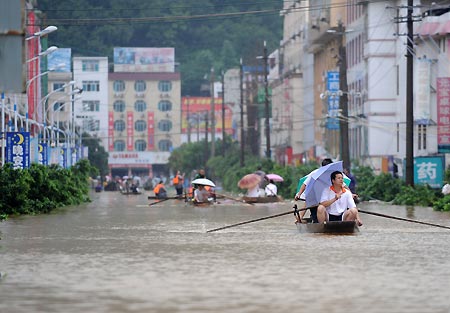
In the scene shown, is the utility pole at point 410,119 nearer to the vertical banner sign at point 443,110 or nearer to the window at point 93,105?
the vertical banner sign at point 443,110

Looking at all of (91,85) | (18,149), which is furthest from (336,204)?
(91,85)

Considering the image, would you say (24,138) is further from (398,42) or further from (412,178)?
(398,42)

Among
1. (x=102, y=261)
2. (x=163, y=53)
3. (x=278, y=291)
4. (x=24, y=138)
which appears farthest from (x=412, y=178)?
(x=163, y=53)

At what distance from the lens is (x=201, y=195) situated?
179 ft

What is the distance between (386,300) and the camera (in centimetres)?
1573

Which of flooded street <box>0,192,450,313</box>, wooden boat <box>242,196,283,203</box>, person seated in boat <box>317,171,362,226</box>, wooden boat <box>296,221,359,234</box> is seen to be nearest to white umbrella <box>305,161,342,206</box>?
person seated in boat <box>317,171,362,226</box>

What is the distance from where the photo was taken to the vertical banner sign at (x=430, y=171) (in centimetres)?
5438

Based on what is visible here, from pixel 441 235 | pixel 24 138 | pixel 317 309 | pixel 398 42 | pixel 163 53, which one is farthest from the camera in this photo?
pixel 163 53

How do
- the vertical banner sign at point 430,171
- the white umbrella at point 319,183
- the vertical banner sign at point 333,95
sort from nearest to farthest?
1. the white umbrella at point 319,183
2. the vertical banner sign at point 430,171
3. the vertical banner sign at point 333,95

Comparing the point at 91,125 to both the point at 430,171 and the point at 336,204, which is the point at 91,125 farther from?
the point at 336,204

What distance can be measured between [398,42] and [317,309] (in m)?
70.0

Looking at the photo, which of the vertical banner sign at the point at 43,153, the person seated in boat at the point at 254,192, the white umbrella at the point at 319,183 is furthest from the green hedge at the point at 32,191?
the white umbrella at the point at 319,183

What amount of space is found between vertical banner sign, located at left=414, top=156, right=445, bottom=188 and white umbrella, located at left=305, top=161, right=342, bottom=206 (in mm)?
25968

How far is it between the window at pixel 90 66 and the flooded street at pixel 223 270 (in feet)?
524
